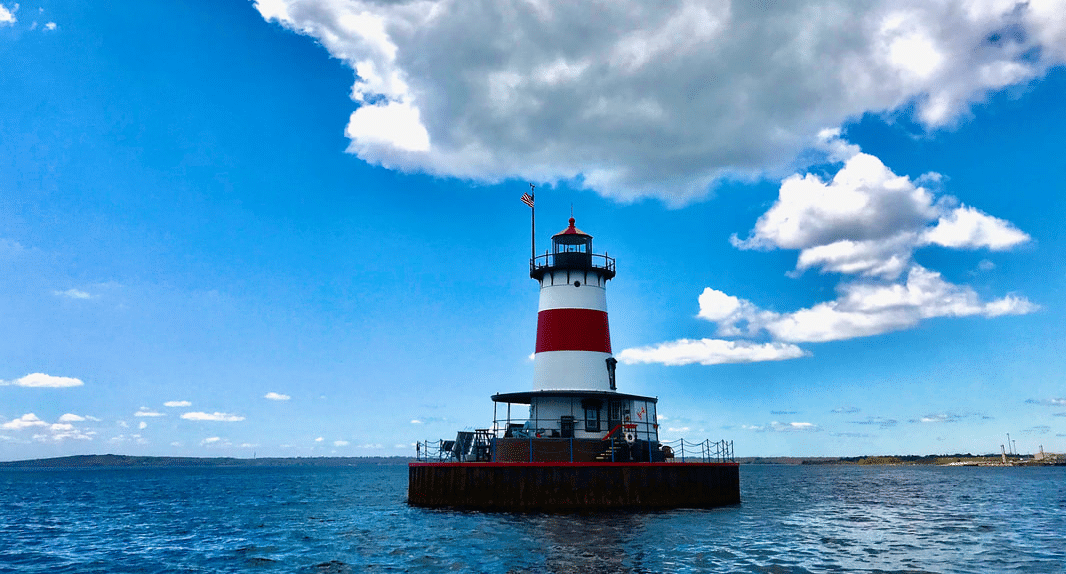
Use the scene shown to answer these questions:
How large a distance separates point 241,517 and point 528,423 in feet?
51.3

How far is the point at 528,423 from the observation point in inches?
1346

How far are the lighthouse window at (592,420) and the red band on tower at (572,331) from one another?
314 cm

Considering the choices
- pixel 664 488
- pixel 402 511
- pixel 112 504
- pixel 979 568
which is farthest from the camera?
pixel 112 504

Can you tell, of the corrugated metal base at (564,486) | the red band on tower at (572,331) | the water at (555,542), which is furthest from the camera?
the red band on tower at (572,331)

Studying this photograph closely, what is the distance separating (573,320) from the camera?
35688 mm

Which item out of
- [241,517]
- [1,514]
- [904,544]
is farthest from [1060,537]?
[1,514]

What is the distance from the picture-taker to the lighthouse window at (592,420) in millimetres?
34031

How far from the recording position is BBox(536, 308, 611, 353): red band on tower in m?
35.4

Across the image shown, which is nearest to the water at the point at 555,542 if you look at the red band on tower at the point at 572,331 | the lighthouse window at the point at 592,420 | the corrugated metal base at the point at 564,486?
the corrugated metal base at the point at 564,486

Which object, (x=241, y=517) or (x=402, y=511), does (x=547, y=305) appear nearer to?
(x=402, y=511)

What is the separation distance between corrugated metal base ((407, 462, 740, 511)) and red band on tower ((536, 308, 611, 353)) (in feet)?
23.2

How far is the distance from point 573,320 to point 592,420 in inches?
199

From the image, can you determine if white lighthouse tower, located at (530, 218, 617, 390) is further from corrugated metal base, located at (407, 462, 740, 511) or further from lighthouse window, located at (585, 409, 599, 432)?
corrugated metal base, located at (407, 462, 740, 511)

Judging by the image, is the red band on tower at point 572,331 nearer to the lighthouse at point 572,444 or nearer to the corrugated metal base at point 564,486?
the lighthouse at point 572,444
